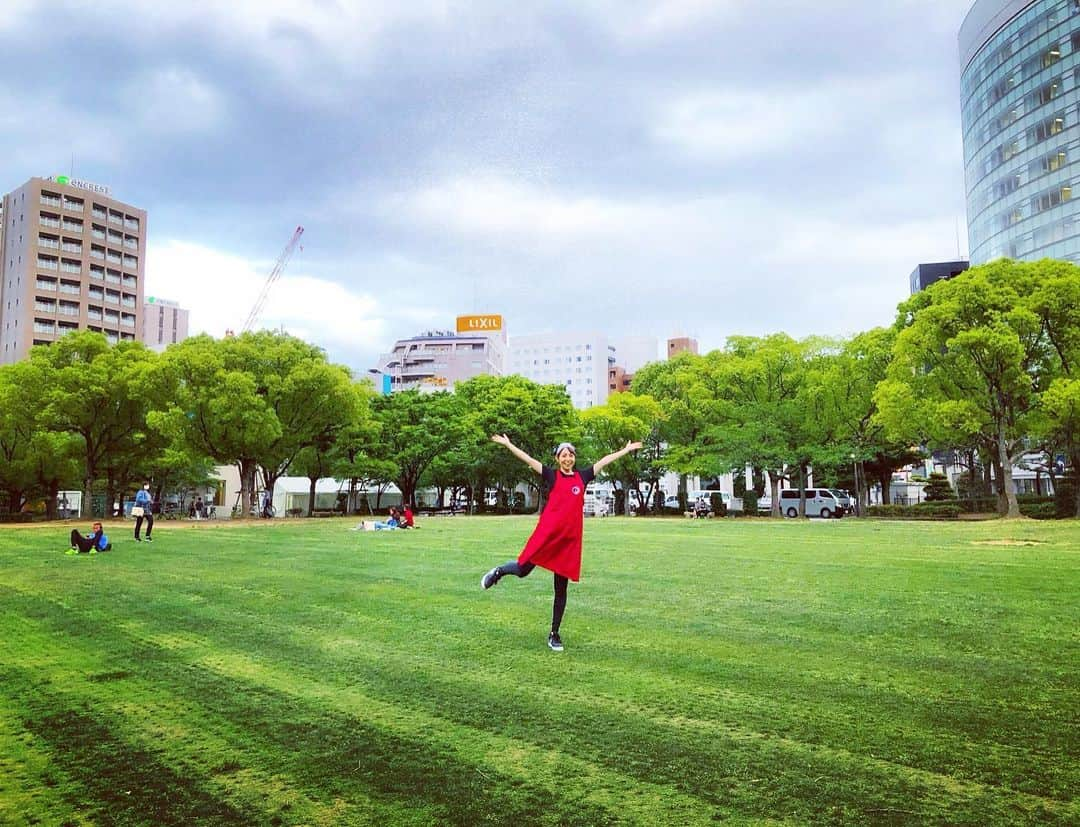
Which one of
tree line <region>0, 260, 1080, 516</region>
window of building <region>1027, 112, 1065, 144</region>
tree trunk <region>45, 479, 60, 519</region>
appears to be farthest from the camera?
window of building <region>1027, 112, 1065, 144</region>

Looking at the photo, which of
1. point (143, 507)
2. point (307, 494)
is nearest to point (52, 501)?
point (307, 494)

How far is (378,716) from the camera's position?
4816 mm

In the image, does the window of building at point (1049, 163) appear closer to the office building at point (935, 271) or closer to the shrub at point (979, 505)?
the office building at point (935, 271)

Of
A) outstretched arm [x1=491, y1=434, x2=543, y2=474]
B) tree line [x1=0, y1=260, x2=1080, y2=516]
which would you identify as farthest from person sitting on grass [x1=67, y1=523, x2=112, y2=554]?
tree line [x1=0, y1=260, x2=1080, y2=516]

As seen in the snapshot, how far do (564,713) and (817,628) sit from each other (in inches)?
157

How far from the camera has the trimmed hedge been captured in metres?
41.7

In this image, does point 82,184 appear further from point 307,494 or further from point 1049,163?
point 1049,163

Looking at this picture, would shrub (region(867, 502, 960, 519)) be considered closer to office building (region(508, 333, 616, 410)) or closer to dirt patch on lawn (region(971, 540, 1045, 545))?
dirt patch on lawn (region(971, 540, 1045, 545))

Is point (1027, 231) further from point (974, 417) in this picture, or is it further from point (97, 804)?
point (97, 804)

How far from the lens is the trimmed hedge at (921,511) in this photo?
137ft

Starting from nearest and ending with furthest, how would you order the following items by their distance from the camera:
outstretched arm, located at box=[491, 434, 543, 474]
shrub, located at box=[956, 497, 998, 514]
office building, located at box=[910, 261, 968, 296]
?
outstretched arm, located at box=[491, 434, 543, 474] < shrub, located at box=[956, 497, 998, 514] < office building, located at box=[910, 261, 968, 296]

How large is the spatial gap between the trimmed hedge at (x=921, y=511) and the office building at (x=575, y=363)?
106495 mm

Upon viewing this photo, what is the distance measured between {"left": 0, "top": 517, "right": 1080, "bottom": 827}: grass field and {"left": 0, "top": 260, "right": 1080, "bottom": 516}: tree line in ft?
85.7

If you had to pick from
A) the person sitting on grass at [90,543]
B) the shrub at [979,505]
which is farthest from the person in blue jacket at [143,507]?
the shrub at [979,505]
